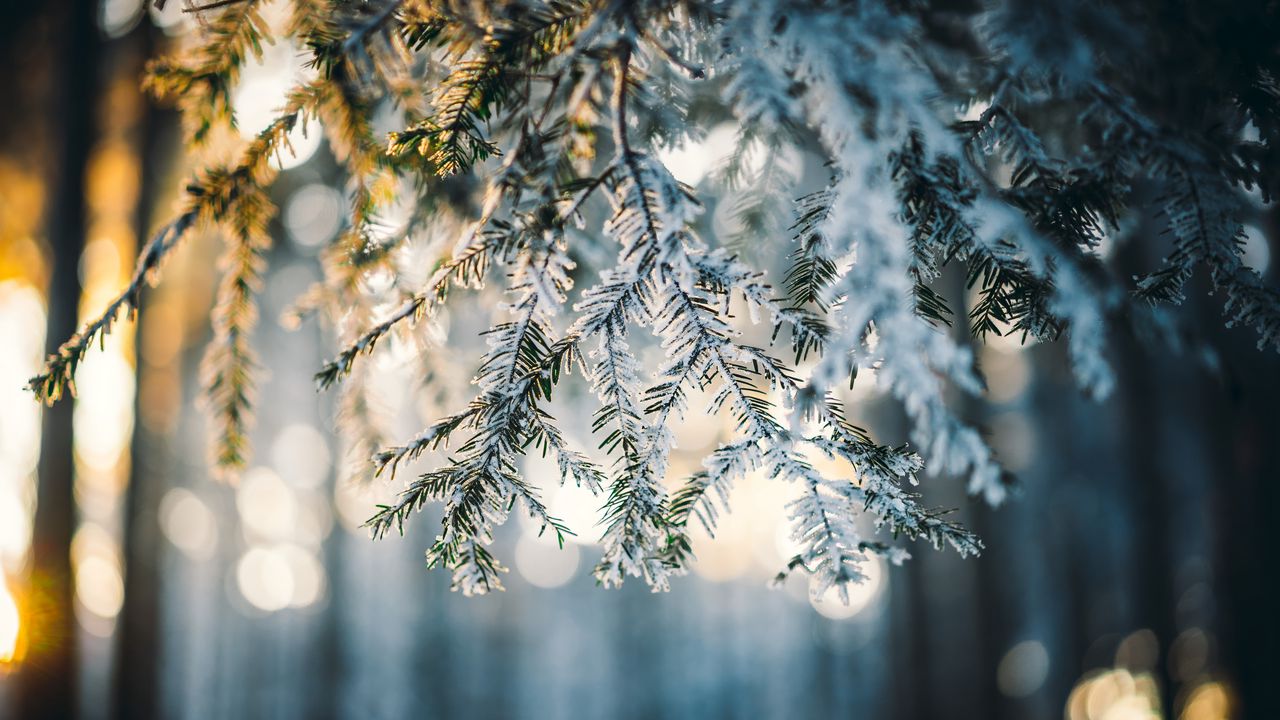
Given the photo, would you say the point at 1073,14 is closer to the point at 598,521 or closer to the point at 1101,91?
the point at 1101,91

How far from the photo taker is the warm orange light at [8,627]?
10.6 feet

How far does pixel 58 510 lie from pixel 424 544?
5874mm

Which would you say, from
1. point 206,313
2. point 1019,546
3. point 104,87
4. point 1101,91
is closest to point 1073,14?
point 1101,91

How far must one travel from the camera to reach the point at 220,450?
1582 mm

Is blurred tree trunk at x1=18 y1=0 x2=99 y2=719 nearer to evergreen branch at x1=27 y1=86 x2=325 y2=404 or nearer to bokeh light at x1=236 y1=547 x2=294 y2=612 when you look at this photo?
evergreen branch at x1=27 y1=86 x2=325 y2=404

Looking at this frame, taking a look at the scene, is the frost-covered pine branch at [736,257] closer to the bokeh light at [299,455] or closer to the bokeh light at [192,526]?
the bokeh light at [299,455]

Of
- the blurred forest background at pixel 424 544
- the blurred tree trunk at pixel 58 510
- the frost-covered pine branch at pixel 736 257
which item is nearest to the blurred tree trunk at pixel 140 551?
the blurred forest background at pixel 424 544

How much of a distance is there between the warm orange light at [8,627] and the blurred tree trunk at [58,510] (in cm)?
10

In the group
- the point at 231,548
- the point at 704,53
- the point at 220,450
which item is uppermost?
the point at 704,53

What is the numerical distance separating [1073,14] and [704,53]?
710 millimetres

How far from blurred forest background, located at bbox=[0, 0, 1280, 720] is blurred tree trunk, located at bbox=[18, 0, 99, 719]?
0.06 feet

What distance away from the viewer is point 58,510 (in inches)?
145

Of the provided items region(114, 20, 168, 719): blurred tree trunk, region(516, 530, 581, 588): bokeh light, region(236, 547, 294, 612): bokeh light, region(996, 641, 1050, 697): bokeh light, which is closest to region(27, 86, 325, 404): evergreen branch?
region(114, 20, 168, 719): blurred tree trunk

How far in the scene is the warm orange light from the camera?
3243 millimetres
